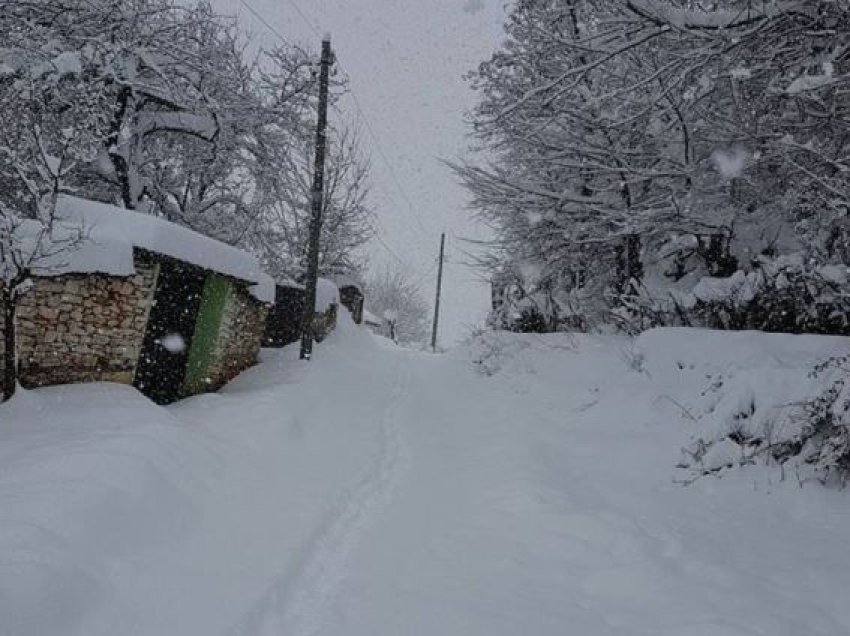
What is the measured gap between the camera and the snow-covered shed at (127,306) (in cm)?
718

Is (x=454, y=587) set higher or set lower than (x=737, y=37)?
lower

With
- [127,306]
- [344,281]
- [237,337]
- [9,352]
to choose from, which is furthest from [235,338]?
[344,281]

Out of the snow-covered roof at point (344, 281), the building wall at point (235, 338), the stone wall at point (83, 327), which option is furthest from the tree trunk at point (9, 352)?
the snow-covered roof at point (344, 281)

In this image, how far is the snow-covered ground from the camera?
323 centimetres

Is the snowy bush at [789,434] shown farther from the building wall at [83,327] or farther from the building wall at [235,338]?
the building wall at [235,338]

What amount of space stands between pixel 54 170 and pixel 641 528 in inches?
270

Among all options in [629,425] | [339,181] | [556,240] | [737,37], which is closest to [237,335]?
[556,240]

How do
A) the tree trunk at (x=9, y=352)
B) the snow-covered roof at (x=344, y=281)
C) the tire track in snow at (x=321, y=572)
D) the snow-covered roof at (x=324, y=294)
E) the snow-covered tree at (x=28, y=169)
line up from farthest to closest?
the snow-covered roof at (x=344, y=281)
the snow-covered roof at (x=324, y=294)
the tree trunk at (x=9, y=352)
the snow-covered tree at (x=28, y=169)
the tire track in snow at (x=321, y=572)

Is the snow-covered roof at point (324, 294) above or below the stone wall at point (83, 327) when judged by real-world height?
above

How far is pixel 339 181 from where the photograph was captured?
2272cm

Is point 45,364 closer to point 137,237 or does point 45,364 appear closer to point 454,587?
→ point 137,237

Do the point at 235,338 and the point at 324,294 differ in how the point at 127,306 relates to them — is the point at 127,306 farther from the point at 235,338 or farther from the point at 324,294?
Result: the point at 324,294

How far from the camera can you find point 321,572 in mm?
4031

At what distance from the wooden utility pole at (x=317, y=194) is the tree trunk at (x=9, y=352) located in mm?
6905
